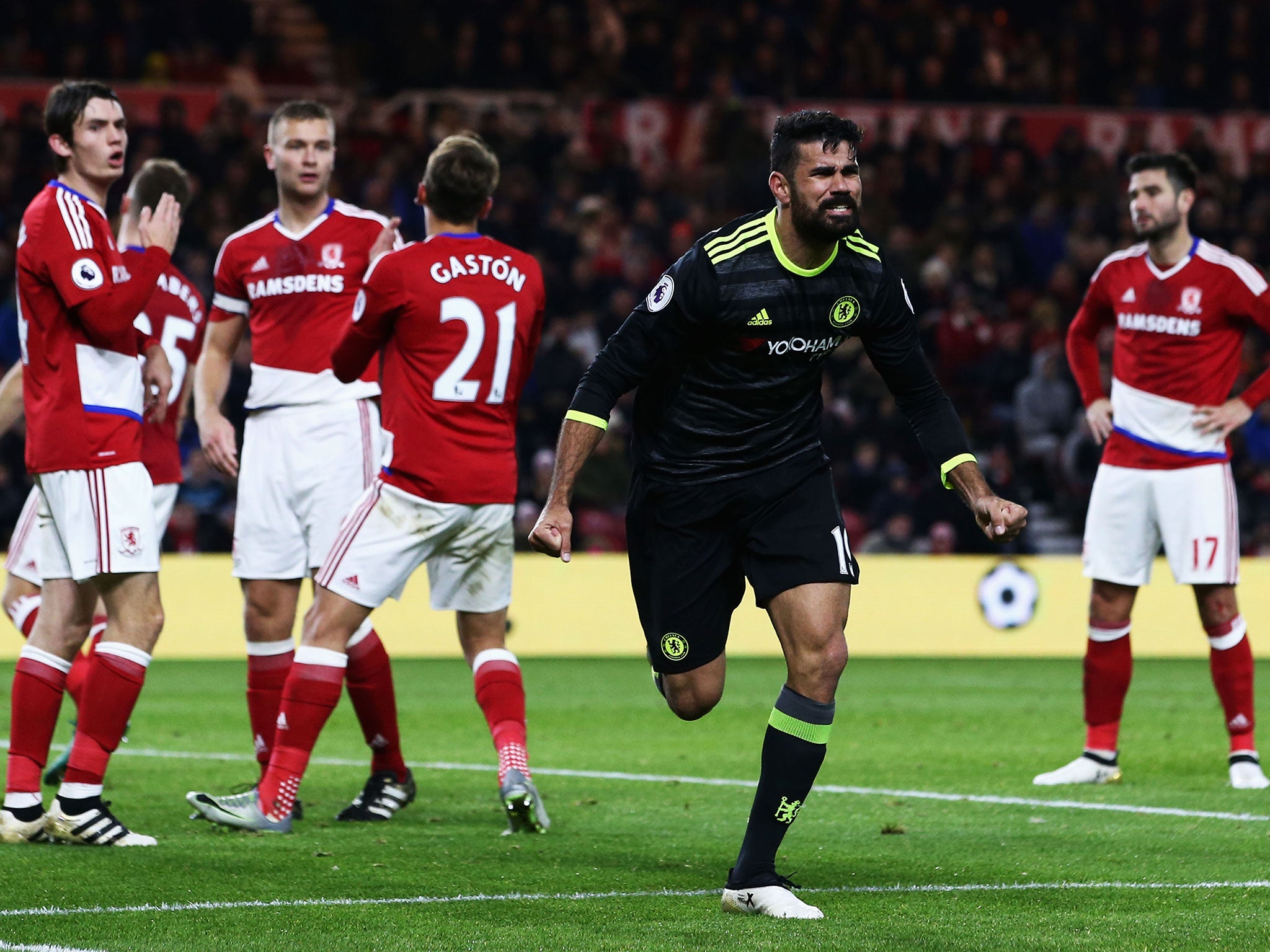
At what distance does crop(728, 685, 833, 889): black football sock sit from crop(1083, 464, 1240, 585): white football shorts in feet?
10.7

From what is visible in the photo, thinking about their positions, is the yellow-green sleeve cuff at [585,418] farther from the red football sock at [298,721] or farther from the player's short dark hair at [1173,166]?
the player's short dark hair at [1173,166]

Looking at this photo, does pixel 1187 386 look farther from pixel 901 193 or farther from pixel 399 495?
pixel 901 193

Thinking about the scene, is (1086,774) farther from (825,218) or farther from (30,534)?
(30,534)

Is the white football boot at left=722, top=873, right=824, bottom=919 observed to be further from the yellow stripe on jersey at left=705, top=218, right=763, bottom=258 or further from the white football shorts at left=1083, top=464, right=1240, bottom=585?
the white football shorts at left=1083, top=464, right=1240, bottom=585

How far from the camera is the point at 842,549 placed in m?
5.16

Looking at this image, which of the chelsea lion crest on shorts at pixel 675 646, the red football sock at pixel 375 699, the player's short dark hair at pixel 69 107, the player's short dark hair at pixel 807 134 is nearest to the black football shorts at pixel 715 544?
the chelsea lion crest on shorts at pixel 675 646

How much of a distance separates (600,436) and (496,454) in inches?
49.4

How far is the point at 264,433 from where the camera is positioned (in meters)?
6.86

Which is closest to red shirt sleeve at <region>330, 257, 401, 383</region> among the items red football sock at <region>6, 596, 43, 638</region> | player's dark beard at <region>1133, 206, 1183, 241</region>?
red football sock at <region>6, 596, 43, 638</region>

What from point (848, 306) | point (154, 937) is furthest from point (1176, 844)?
point (154, 937)

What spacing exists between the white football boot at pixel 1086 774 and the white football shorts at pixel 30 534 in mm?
3776

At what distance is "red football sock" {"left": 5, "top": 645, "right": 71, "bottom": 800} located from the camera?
6008mm

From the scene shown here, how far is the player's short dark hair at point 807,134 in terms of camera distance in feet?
16.5

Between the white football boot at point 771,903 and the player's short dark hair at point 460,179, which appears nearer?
the white football boot at point 771,903
